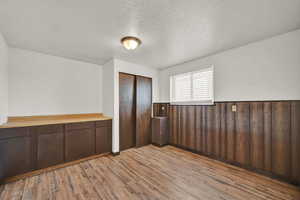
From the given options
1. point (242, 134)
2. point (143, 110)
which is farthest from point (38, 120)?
point (242, 134)

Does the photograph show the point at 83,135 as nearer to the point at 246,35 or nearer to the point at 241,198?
the point at 241,198

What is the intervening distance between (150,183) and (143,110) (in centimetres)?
210

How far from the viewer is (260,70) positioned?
2262mm

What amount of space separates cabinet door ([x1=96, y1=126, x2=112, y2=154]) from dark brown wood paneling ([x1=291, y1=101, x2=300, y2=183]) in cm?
344

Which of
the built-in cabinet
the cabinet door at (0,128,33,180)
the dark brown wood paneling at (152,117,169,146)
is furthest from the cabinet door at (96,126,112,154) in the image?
the dark brown wood paneling at (152,117,169,146)

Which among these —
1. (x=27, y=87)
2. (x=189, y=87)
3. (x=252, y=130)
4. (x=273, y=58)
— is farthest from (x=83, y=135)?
(x=273, y=58)

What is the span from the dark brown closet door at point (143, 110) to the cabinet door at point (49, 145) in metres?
1.83

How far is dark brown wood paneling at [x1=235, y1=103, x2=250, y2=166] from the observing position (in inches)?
93.3

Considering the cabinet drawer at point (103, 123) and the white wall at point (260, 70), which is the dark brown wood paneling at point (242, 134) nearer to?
Result: the white wall at point (260, 70)

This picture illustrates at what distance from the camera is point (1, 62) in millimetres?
2117

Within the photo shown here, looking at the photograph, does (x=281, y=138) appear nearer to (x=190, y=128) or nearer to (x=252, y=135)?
(x=252, y=135)

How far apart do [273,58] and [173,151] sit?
2800 millimetres

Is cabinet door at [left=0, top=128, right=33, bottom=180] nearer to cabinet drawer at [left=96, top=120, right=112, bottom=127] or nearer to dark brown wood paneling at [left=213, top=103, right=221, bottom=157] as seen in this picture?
cabinet drawer at [left=96, top=120, right=112, bottom=127]

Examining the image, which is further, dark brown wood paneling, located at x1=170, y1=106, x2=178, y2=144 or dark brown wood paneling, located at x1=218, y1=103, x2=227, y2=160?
dark brown wood paneling, located at x1=170, y1=106, x2=178, y2=144
